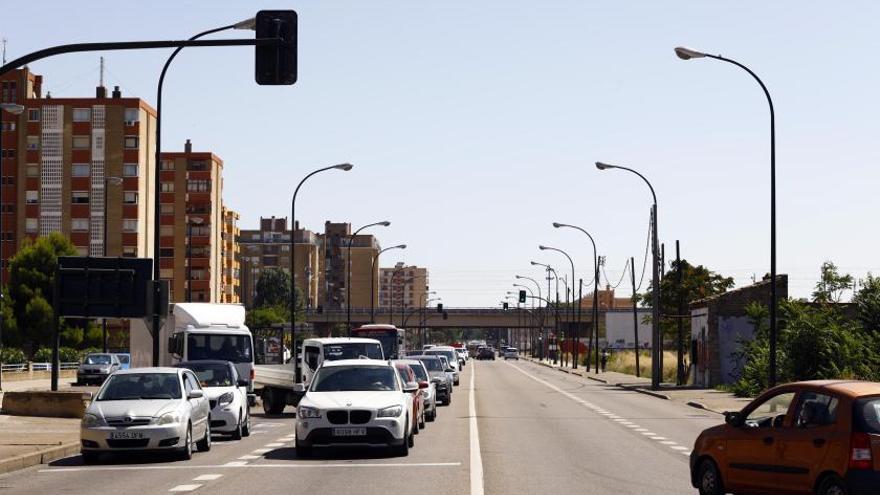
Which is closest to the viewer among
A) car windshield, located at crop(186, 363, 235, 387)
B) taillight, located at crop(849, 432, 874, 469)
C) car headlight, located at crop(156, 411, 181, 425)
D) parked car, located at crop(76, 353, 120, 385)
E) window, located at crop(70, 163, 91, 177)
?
taillight, located at crop(849, 432, 874, 469)

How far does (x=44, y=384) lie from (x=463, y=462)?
4808 cm

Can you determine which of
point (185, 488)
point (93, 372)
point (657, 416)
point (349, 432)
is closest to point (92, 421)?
point (349, 432)

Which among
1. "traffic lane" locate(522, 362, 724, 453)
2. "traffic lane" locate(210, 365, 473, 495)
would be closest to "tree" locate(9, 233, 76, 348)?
"traffic lane" locate(522, 362, 724, 453)

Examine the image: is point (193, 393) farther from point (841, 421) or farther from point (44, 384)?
point (44, 384)

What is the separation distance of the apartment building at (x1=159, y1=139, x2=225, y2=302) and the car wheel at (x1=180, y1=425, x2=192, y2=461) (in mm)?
123095

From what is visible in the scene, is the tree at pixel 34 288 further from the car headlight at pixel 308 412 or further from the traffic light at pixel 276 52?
the traffic light at pixel 276 52

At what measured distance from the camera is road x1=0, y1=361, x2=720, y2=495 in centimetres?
1720

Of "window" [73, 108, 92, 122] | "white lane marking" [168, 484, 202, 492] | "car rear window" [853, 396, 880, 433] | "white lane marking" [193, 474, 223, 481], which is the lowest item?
"white lane marking" [193, 474, 223, 481]

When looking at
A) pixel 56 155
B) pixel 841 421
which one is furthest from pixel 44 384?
pixel 56 155

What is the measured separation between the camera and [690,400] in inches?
1811

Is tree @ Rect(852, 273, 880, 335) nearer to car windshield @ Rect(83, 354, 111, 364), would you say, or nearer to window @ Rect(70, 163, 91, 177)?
car windshield @ Rect(83, 354, 111, 364)

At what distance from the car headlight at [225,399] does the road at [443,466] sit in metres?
0.86

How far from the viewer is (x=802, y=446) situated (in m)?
13.7

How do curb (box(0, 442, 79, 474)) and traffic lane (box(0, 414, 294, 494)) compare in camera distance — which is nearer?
traffic lane (box(0, 414, 294, 494))
